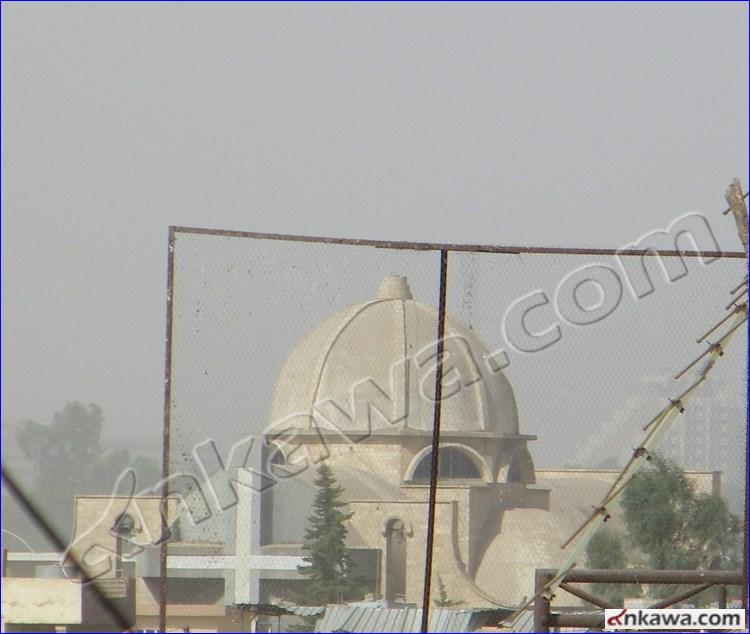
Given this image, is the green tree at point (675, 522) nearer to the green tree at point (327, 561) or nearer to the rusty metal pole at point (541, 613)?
the green tree at point (327, 561)

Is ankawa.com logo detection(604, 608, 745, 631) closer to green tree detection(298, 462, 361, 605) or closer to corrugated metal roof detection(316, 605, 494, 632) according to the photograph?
corrugated metal roof detection(316, 605, 494, 632)

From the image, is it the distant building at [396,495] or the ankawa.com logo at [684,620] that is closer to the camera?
the ankawa.com logo at [684,620]

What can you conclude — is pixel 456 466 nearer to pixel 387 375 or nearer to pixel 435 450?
pixel 387 375

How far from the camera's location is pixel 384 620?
1864 centimetres

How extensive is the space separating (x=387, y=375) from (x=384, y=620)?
26.4 feet

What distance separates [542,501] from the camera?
34.4m

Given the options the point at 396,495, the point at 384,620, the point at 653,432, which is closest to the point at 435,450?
the point at 653,432

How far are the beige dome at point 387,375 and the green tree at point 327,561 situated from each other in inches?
70.2

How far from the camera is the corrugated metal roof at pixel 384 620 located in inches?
719

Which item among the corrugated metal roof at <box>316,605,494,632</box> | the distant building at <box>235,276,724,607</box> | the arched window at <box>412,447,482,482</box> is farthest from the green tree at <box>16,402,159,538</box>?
the corrugated metal roof at <box>316,605,494,632</box>

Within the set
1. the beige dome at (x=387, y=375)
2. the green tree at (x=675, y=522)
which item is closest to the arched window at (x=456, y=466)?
the beige dome at (x=387, y=375)

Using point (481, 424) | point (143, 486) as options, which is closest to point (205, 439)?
point (143, 486)

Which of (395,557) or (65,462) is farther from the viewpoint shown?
(65,462)

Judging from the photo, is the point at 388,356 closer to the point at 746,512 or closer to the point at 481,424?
the point at 481,424
